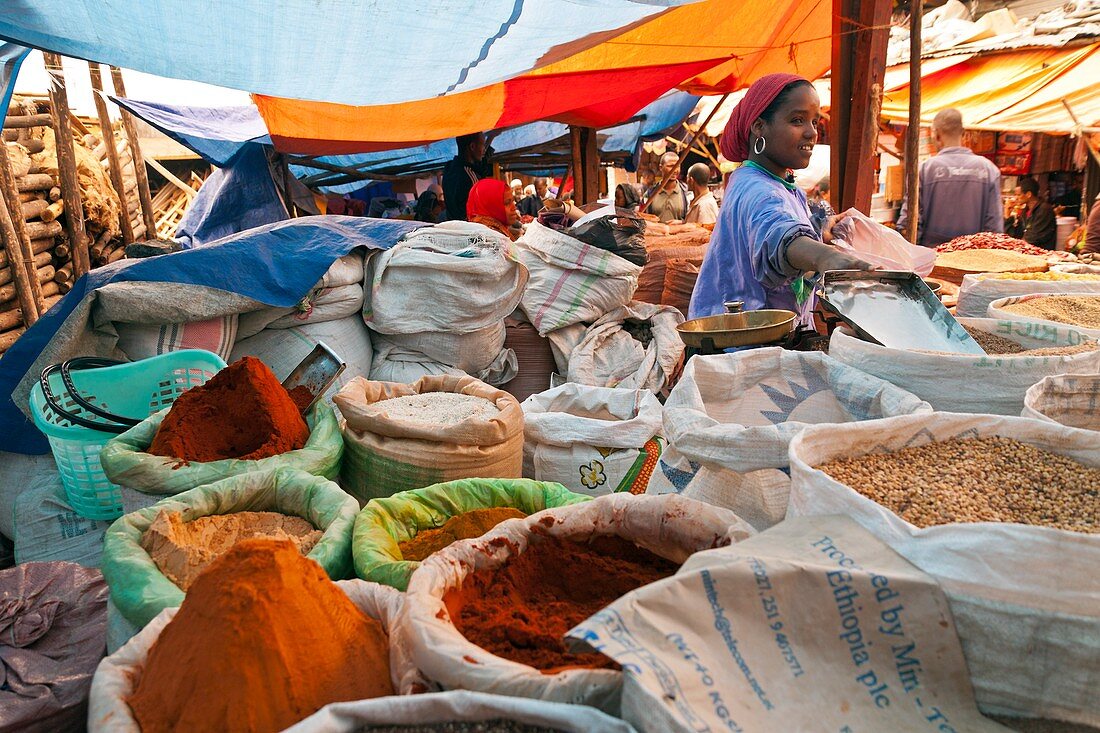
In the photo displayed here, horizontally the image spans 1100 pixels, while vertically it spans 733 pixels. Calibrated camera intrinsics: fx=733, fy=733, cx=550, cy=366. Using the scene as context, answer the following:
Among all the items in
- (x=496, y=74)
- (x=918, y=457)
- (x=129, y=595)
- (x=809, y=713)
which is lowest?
(x=129, y=595)

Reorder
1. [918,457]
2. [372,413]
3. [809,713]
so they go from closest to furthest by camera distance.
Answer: [809,713]
[918,457]
[372,413]

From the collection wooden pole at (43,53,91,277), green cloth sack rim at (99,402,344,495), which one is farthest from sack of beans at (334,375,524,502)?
wooden pole at (43,53,91,277)

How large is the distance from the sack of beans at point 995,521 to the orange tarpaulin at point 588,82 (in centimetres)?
365

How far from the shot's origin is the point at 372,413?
1.78m

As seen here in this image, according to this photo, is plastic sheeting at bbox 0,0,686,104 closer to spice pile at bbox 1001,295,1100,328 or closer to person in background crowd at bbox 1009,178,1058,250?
spice pile at bbox 1001,295,1100,328

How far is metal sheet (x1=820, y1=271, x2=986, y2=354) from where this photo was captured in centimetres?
149

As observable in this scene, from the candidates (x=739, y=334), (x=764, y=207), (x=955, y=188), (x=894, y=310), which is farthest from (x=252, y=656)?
(x=955, y=188)

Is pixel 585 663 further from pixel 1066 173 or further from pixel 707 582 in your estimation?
pixel 1066 173

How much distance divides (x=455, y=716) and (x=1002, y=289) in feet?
6.27

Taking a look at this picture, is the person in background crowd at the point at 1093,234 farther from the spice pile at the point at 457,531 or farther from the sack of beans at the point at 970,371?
the spice pile at the point at 457,531

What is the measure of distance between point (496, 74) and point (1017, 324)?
2.48 m

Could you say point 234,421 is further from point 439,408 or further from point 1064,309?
point 1064,309

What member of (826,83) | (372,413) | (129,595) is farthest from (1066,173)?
(129,595)

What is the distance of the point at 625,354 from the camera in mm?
3314
